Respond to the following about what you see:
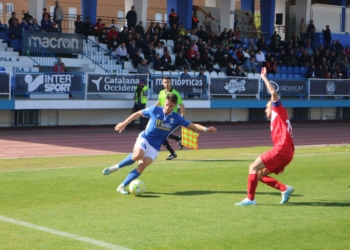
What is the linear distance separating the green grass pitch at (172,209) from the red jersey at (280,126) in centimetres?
100

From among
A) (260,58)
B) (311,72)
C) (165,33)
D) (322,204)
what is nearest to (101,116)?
(165,33)

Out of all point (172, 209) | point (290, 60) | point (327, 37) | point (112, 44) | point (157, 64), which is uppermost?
point (327, 37)

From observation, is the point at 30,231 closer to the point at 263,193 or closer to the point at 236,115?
the point at 263,193

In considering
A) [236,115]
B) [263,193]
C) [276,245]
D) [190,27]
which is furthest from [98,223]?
[190,27]

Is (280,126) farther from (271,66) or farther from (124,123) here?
(271,66)

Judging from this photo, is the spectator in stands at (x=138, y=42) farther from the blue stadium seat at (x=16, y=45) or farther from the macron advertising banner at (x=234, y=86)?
the blue stadium seat at (x=16, y=45)

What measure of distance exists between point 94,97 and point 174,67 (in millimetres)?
5409

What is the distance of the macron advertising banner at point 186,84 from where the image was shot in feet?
96.6

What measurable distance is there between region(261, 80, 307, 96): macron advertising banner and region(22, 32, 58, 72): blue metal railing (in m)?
10.6

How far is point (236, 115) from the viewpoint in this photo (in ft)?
112

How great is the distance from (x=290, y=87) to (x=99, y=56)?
9.85m

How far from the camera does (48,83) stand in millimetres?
26328

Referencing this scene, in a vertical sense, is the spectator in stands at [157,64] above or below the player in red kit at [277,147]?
above

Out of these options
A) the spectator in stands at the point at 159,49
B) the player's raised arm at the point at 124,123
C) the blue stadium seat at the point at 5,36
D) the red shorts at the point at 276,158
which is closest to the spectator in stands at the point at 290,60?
the spectator in stands at the point at 159,49
